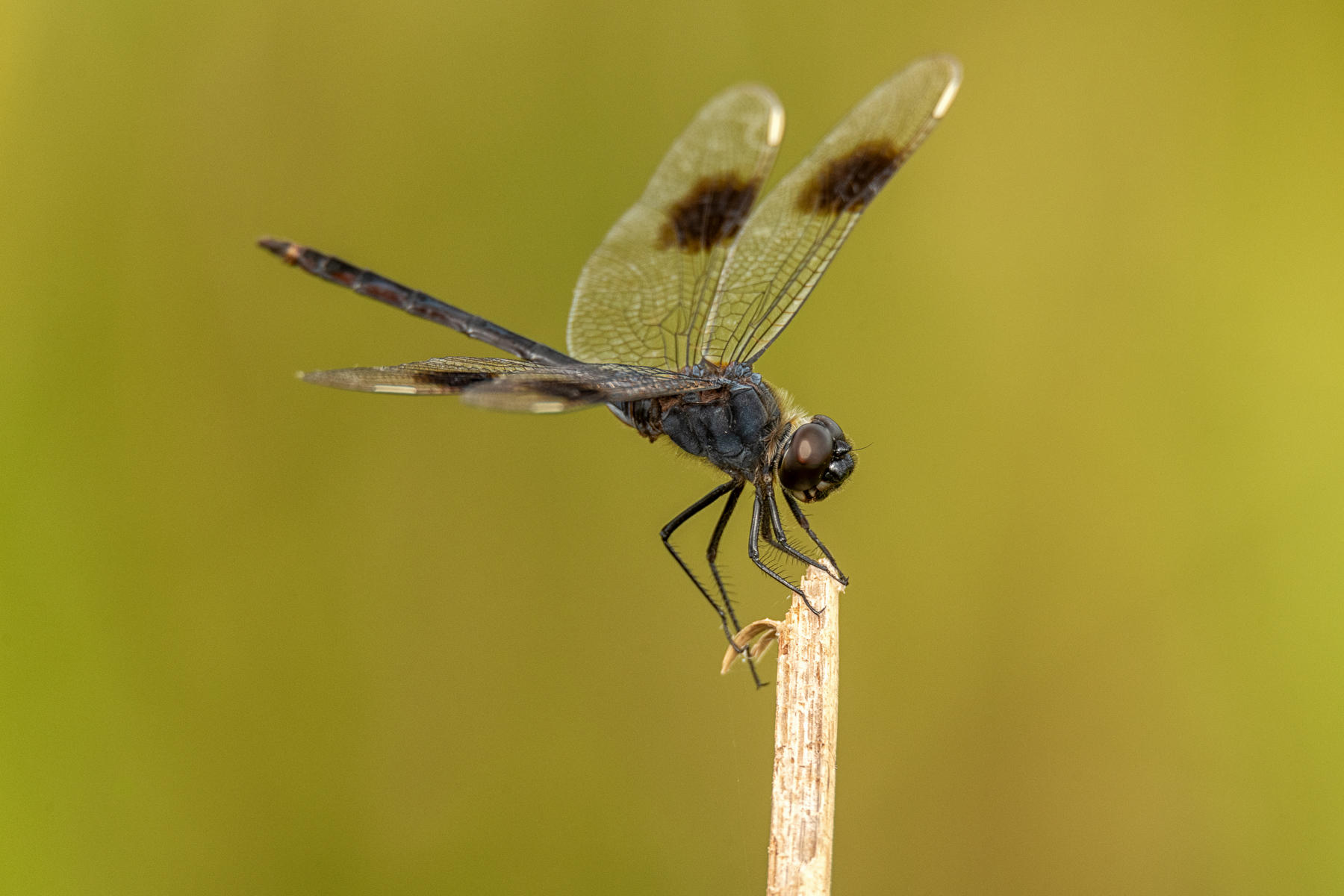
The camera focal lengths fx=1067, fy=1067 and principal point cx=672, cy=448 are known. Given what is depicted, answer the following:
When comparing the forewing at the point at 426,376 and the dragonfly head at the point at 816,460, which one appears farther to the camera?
the dragonfly head at the point at 816,460

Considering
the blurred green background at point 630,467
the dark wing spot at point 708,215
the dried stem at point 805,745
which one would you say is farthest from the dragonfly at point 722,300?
the dried stem at point 805,745

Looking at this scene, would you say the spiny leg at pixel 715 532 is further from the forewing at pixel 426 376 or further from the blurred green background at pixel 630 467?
the forewing at pixel 426 376

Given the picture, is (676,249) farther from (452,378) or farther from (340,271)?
(340,271)

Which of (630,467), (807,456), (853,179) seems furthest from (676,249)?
(807,456)

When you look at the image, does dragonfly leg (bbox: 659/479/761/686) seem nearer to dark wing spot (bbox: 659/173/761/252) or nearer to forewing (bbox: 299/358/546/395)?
forewing (bbox: 299/358/546/395)

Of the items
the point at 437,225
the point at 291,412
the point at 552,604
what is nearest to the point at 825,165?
the point at 437,225

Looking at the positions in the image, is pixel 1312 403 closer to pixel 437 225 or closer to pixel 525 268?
pixel 525 268

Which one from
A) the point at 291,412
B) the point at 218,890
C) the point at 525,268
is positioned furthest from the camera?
the point at 525,268
